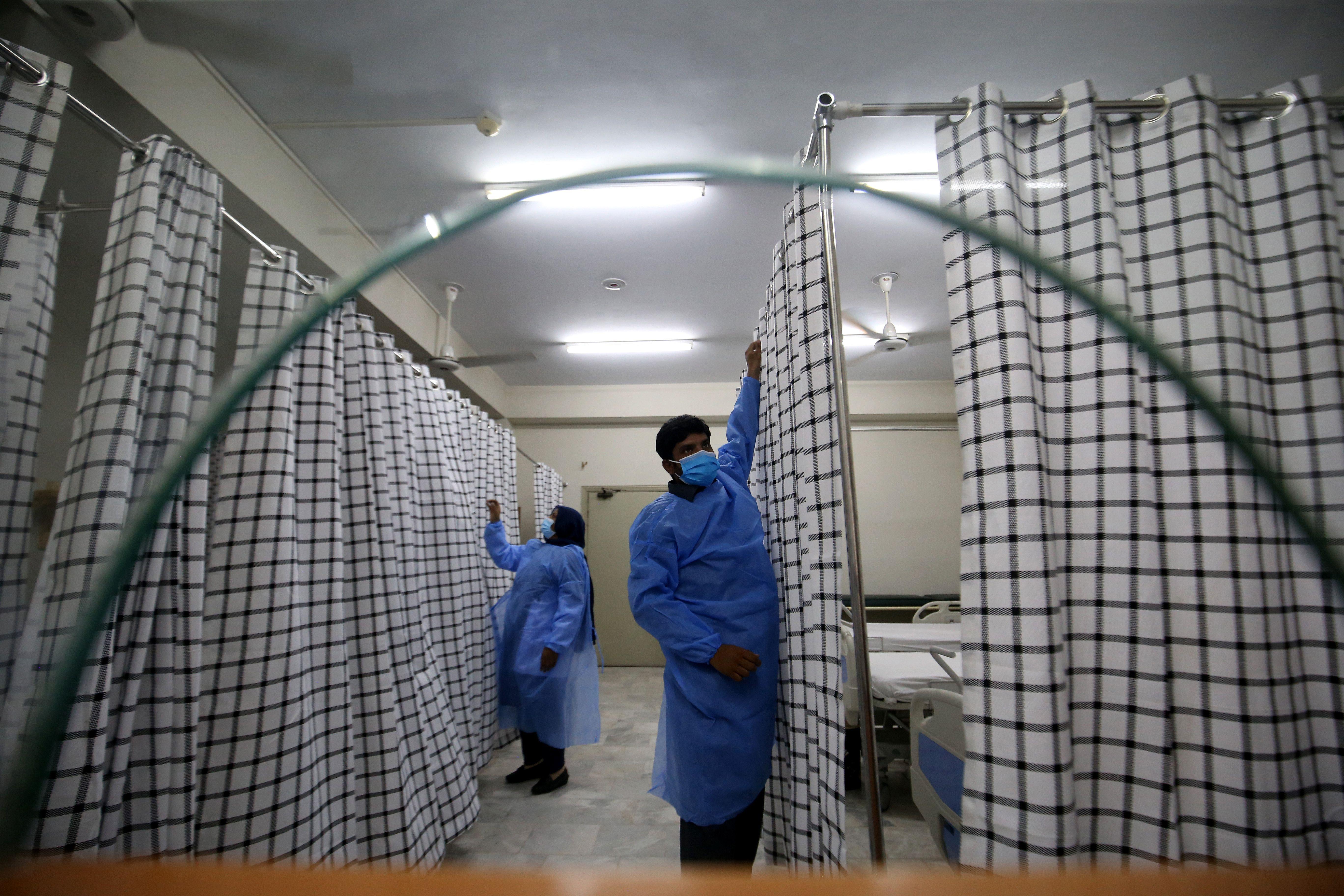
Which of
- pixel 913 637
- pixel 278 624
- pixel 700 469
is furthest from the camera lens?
pixel 913 637

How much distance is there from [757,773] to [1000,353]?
3.33ft

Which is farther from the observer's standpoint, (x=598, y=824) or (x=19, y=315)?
(x=598, y=824)

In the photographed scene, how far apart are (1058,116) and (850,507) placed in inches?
29.9

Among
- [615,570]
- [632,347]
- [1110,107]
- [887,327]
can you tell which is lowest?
[615,570]

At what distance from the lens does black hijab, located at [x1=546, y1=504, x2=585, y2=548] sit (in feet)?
8.80

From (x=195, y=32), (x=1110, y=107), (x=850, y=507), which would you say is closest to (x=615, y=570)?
(x=195, y=32)

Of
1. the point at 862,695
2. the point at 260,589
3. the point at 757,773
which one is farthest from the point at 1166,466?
the point at 260,589

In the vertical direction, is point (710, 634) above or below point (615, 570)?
above

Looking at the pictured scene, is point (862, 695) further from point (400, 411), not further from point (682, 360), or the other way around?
point (682, 360)

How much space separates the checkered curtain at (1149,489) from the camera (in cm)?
72

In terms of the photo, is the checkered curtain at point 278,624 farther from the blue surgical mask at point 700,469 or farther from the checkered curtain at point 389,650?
the blue surgical mask at point 700,469

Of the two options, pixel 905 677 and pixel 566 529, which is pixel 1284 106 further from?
pixel 566 529

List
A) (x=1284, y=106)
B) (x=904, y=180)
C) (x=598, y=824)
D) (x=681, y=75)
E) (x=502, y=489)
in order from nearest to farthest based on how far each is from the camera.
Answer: (x=1284, y=106)
(x=681, y=75)
(x=598, y=824)
(x=904, y=180)
(x=502, y=489)

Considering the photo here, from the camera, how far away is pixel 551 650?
2.38 metres
